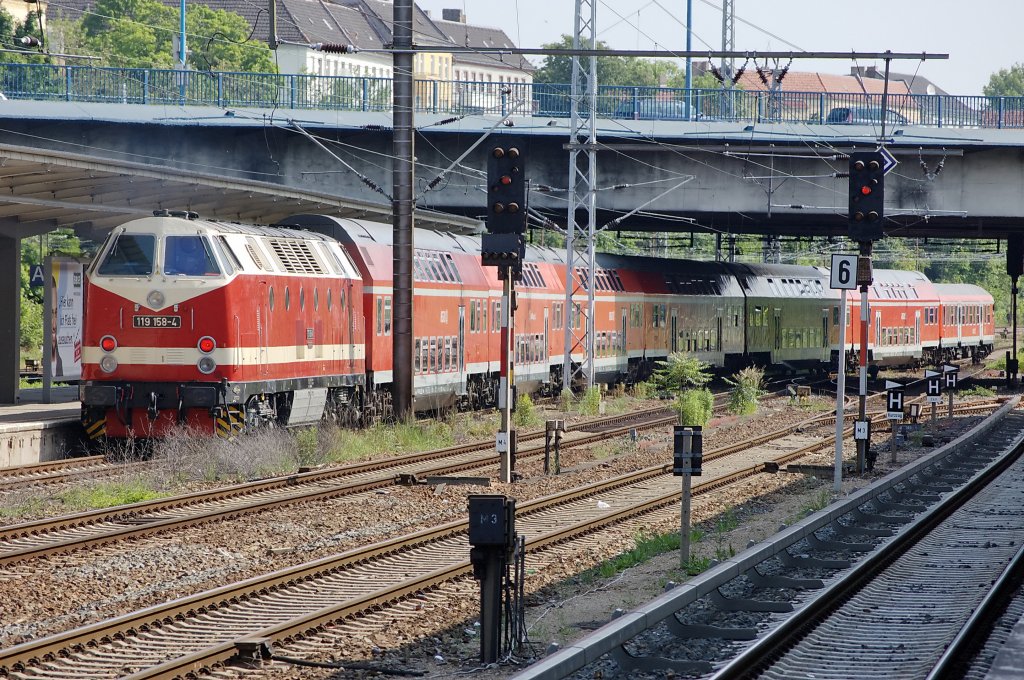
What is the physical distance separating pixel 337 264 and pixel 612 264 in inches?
666

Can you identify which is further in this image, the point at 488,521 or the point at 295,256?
the point at 295,256

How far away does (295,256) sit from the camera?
22547mm

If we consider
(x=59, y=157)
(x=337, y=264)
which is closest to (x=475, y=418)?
(x=337, y=264)

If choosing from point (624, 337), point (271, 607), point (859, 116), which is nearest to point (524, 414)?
point (624, 337)

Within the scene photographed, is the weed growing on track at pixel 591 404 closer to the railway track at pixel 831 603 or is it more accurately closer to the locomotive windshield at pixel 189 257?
the locomotive windshield at pixel 189 257

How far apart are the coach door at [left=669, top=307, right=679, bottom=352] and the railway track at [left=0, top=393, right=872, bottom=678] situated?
26702 millimetres

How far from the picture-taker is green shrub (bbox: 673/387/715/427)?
29.7m

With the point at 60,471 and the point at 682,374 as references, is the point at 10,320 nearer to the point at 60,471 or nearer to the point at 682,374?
the point at 60,471

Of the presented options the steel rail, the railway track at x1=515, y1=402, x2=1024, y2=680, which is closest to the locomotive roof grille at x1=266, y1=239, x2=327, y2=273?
the steel rail

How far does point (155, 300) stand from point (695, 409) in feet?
43.2

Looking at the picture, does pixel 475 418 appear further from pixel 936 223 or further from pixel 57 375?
pixel 936 223

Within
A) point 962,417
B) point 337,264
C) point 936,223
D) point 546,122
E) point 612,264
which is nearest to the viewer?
point 337,264

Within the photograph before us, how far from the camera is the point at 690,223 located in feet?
152

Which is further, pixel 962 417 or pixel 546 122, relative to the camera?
pixel 546 122
